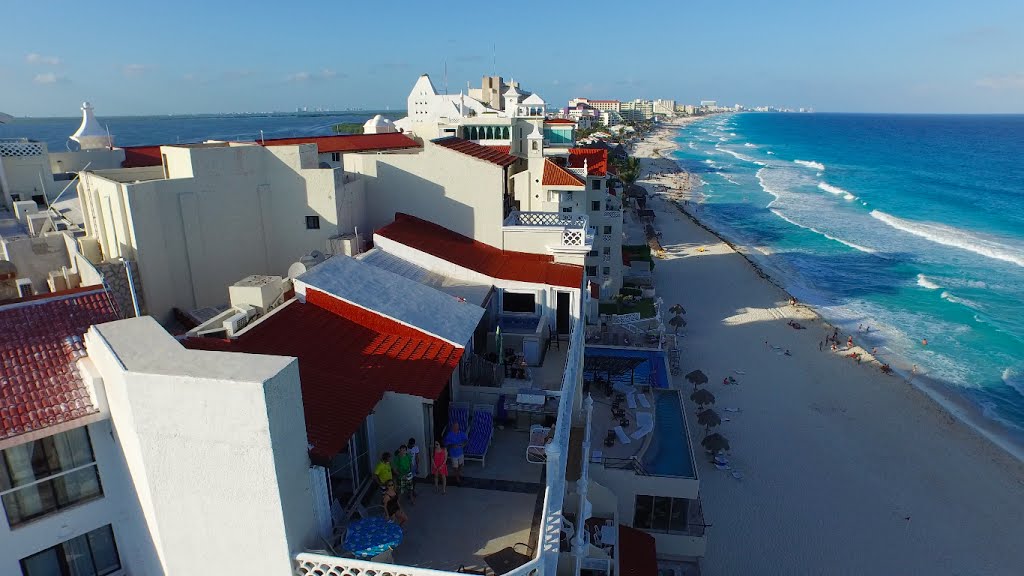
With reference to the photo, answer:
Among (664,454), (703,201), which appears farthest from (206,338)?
(703,201)

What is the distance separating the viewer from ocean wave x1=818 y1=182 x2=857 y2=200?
9912 centimetres

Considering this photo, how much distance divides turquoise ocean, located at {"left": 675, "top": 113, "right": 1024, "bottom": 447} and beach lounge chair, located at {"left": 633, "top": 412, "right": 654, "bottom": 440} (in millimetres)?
22125

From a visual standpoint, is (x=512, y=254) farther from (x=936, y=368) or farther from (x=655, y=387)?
(x=936, y=368)

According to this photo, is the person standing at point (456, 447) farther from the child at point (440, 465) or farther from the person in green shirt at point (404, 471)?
the person in green shirt at point (404, 471)

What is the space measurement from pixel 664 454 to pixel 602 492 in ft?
14.4

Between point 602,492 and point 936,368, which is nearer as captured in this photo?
point 602,492

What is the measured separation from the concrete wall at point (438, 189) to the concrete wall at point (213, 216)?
1.23 m

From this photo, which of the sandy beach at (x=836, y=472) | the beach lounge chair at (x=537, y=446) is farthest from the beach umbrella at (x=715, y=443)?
the beach lounge chair at (x=537, y=446)

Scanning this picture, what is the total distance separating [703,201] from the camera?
9669cm

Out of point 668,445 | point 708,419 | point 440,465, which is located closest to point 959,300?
point 708,419

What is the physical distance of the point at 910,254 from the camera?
6319 centimetres

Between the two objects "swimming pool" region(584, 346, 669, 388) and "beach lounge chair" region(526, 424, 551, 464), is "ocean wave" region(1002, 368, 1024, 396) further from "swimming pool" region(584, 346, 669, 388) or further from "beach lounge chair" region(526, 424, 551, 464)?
"beach lounge chair" region(526, 424, 551, 464)

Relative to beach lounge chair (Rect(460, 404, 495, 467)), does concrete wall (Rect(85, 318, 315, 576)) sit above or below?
above

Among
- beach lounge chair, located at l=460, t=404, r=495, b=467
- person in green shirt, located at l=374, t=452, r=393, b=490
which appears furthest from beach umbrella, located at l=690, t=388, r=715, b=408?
person in green shirt, located at l=374, t=452, r=393, b=490
